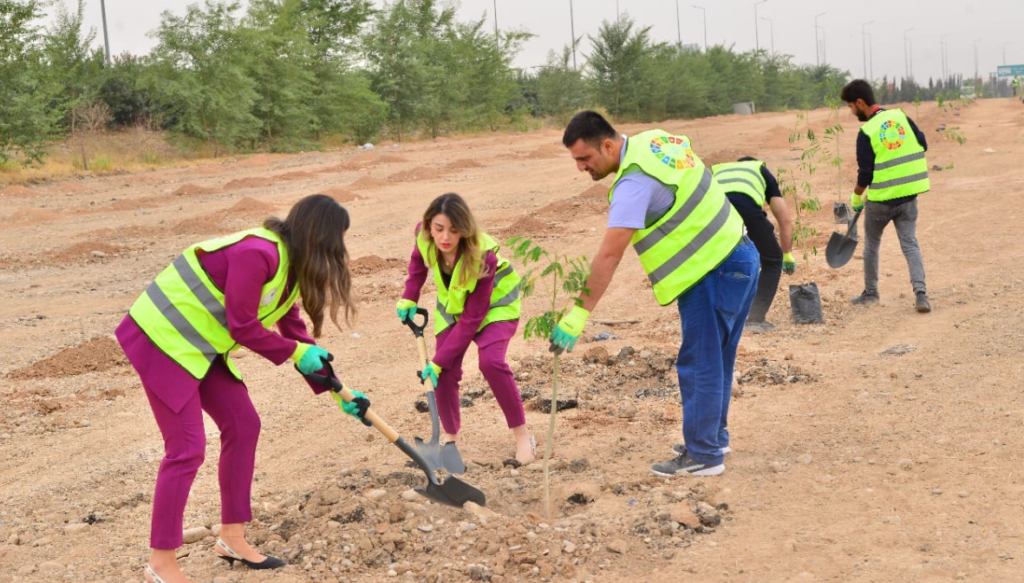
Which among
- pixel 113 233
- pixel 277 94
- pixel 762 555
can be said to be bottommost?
pixel 762 555

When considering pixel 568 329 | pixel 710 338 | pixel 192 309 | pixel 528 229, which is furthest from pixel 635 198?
pixel 528 229

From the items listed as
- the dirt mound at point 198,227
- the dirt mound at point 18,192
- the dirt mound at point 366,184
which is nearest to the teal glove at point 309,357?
the dirt mound at point 198,227

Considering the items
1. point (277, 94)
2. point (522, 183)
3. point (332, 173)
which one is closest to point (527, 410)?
point (522, 183)

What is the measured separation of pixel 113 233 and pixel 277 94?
1902cm

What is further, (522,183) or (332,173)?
(332,173)

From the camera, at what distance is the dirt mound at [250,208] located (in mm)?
15844

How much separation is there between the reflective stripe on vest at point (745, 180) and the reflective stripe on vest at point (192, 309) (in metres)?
4.05

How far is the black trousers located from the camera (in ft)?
22.6

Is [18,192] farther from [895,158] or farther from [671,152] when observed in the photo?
[671,152]

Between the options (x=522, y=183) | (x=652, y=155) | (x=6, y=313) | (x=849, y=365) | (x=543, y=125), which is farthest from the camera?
(x=543, y=125)

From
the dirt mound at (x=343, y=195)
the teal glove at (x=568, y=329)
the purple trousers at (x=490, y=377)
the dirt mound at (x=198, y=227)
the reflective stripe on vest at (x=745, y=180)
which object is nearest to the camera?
the teal glove at (x=568, y=329)

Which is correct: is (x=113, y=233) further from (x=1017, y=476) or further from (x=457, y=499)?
(x=1017, y=476)

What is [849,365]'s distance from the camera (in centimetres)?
643

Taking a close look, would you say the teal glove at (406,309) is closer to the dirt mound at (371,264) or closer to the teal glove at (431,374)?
the teal glove at (431,374)
